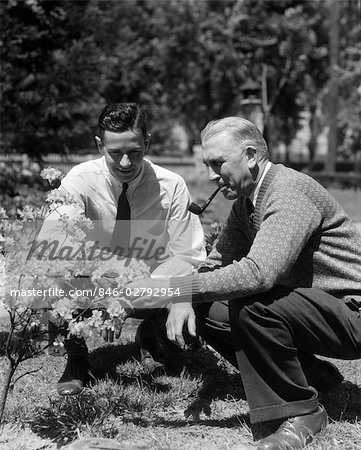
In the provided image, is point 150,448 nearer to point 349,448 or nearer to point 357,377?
point 349,448

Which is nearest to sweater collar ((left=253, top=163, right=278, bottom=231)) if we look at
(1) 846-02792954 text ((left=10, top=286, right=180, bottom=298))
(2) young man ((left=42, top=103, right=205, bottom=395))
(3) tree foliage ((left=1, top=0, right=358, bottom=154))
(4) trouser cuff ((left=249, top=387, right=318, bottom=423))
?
(1) 846-02792954 text ((left=10, top=286, right=180, bottom=298))

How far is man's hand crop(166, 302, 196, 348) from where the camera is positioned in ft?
8.23

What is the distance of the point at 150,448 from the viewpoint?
2.50 m

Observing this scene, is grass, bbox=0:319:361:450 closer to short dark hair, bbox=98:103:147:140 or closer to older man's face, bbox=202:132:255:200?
older man's face, bbox=202:132:255:200

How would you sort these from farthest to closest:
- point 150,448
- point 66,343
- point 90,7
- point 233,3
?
point 233,3 → point 90,7 → point 66,343 → point 150,448

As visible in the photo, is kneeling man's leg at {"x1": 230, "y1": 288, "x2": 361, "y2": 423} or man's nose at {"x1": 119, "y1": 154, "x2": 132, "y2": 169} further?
man's nose at {"x1": 119, "y1": 154, "x2": 132, "y2": 169}

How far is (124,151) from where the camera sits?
3.11 meters

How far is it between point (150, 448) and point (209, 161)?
1.16 m

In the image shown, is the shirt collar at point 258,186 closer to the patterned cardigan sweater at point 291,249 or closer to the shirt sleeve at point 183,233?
the patterned cardigan sweater at point 291,249

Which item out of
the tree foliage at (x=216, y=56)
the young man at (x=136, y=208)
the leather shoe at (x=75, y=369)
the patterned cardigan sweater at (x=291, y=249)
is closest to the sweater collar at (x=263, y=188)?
the patterned cardigan sweater at (x=291, y=249)

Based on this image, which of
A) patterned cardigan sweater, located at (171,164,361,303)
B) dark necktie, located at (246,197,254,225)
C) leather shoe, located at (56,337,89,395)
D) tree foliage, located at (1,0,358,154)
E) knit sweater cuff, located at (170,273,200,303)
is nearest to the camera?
patterned cardigan sweater, located at (171,164,361,303)

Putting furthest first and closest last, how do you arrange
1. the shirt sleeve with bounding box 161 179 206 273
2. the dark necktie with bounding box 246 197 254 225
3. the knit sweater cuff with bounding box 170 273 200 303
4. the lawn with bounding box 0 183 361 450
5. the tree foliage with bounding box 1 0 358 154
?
1. the tree foliage with bounding box 1 0 358 154
2. the shirt sleeve with bounding box 161 179 206 273
3. the dark necktie with bounding box 246 197 254 225
4. the lawn with bounding box 0 183 361 450
5. the knit sweater cuff with bounding box 170 273 200 303

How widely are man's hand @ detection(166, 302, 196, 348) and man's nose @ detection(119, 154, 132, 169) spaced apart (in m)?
0.86

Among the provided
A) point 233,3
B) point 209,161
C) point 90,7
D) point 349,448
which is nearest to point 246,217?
point 209,161
